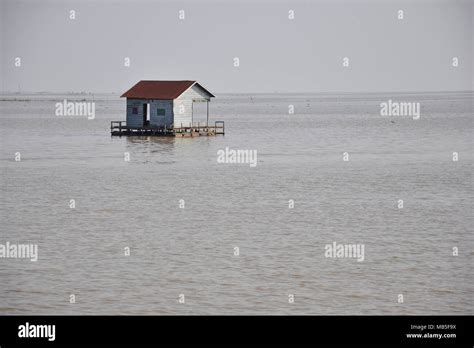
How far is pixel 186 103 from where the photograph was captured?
202 ft

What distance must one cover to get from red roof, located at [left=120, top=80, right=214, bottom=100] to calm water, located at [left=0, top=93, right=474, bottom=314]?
9.92 meters

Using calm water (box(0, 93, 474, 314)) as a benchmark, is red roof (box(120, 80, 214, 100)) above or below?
above

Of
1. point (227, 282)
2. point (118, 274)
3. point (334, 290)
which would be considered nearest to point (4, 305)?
point (118, 274)

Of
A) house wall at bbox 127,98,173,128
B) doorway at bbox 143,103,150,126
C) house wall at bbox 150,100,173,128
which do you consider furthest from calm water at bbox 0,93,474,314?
doorway at bbox 143,103,150,126

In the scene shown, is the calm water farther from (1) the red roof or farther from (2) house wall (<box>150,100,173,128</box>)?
(2) house wall (<box>150,100,173,128</box>)

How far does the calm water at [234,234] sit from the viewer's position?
18.1 meters

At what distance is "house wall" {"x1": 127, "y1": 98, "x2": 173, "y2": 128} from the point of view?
60.7m

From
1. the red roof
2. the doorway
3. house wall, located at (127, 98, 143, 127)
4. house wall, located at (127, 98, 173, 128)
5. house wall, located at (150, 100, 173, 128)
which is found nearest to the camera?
the red roof

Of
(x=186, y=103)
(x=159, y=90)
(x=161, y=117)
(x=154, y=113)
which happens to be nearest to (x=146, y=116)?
(x=154, y=113)
